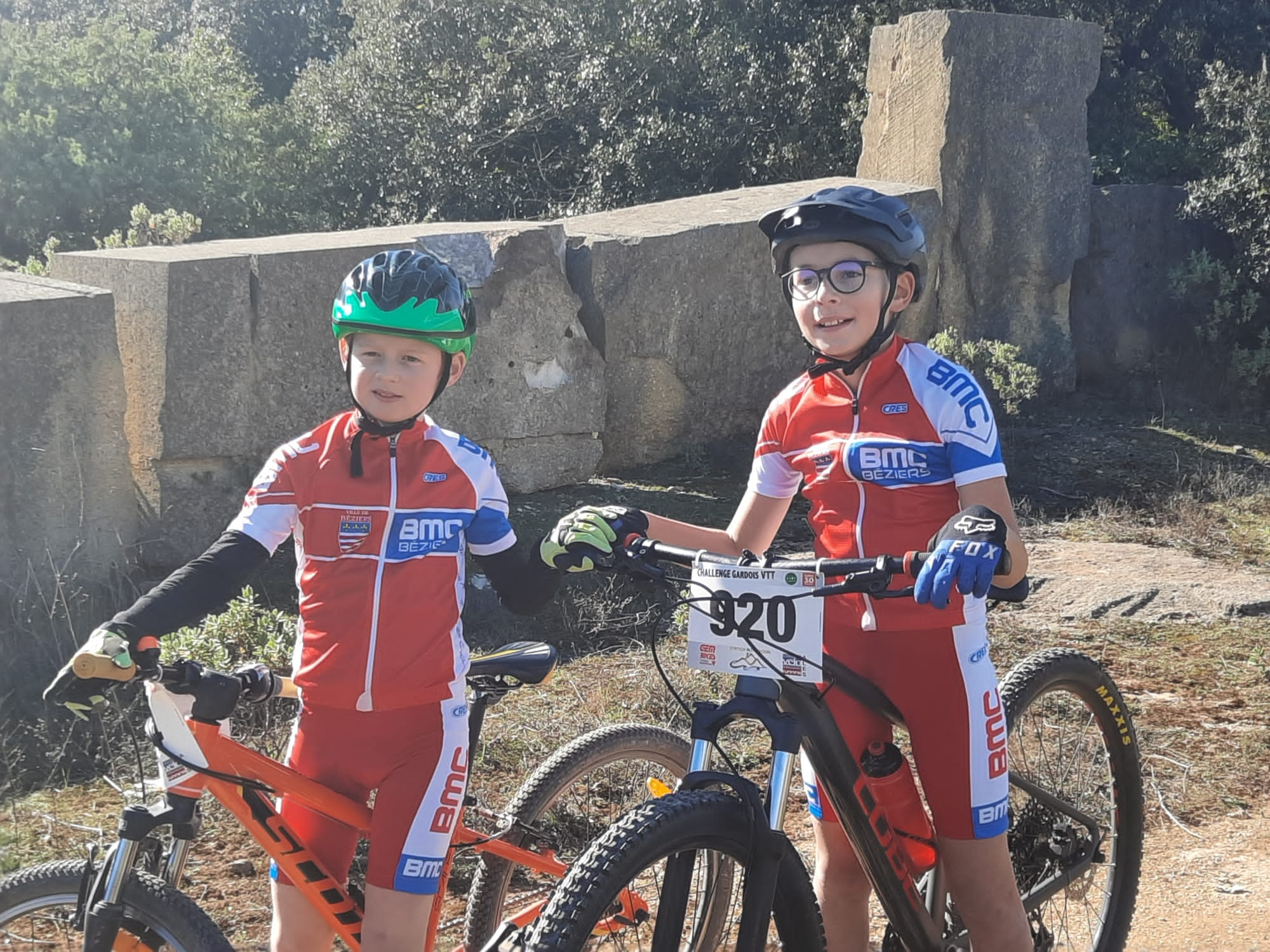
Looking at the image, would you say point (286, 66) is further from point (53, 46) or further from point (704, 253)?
point (704, 253)

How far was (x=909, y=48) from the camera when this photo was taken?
9.34m

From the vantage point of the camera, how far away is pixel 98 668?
7.16 feet

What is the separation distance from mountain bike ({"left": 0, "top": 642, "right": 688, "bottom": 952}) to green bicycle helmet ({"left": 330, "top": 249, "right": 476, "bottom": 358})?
64 cm

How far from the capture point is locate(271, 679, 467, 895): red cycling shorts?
2.43 m

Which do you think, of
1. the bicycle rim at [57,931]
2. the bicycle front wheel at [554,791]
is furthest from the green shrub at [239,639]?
the bicycle rim at [57,931]

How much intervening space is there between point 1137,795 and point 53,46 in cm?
935

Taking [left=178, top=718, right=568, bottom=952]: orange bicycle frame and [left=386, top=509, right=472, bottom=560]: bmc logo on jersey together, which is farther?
[left=386, top=509, right=472, bottom=560]: bmc logo on jersey

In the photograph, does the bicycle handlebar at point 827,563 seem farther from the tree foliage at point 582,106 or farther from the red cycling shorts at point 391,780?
the tree foliage at point 582,106

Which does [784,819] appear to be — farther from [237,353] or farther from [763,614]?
[237,353]

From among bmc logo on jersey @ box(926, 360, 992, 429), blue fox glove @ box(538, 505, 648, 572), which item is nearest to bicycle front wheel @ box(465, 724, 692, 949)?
blue fox glove @ box(538, 505, 648, 572)

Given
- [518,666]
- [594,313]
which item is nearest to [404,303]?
[518,666]

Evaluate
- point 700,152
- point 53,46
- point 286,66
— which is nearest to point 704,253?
point 700,152

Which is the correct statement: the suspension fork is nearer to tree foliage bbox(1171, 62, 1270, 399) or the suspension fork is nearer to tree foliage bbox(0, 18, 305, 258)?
tree foliage bbox(0, 18, 305, 258)

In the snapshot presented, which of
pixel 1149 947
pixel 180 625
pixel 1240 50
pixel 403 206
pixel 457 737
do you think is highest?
pixel 1240 50
